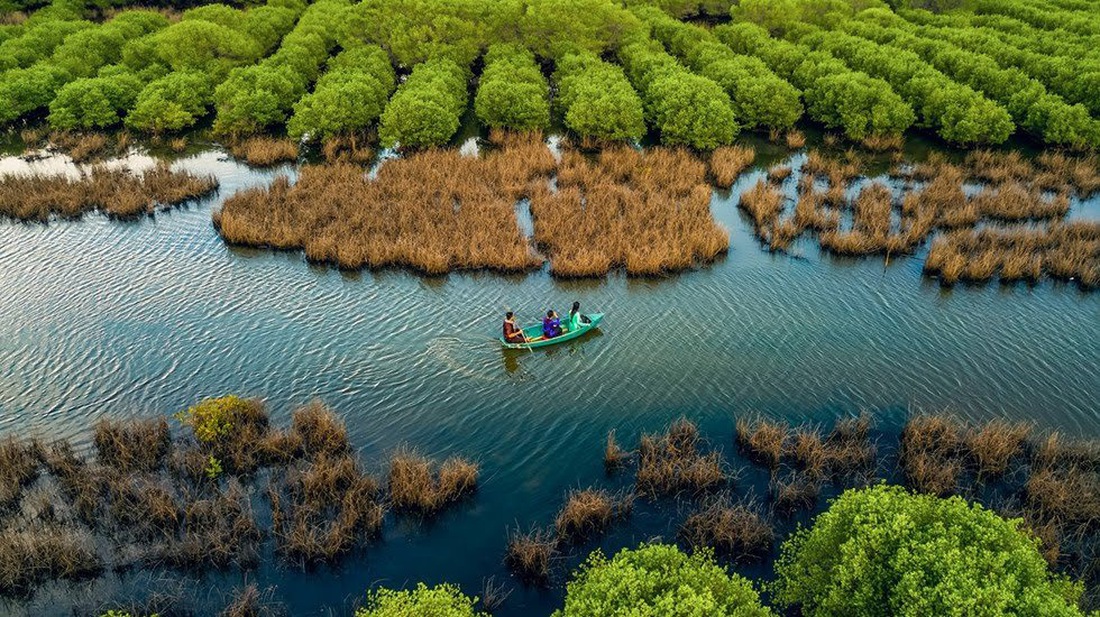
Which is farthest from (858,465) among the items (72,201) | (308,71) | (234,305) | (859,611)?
(308,71)

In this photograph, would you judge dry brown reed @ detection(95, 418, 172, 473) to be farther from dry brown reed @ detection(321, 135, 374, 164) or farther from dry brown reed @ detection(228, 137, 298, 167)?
dry brown reed @ detection(228, 137, 298, 167)

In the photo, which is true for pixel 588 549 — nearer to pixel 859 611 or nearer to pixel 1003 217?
pixel 859 611

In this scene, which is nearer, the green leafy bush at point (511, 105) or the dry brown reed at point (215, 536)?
the dry brown reed at point (215, 536)

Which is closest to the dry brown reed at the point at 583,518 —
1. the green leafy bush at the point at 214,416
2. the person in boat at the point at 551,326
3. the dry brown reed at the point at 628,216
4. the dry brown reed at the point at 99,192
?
the person in boat at the point at 551,326

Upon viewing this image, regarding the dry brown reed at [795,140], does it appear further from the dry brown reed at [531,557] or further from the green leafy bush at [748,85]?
the dry brown reed at [531,557]

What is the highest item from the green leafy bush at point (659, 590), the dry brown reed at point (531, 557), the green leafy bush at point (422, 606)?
the green leafy bush at point (659, 590)

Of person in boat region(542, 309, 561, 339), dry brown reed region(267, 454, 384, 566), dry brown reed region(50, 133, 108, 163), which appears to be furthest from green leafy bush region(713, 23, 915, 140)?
dry brown reed region(50, 133, 108, 163)
